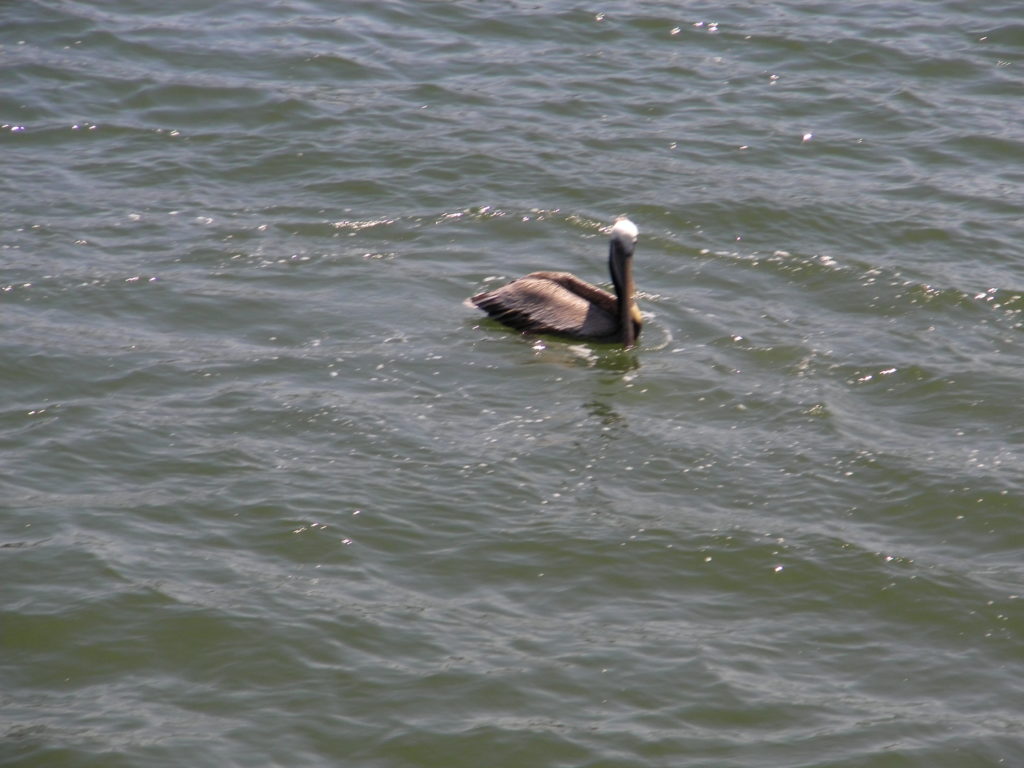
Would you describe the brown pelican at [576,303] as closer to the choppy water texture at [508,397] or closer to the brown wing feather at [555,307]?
the brown wing feather at [555,307]

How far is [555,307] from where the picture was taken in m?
10.5

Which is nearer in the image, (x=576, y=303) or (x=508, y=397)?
(x=508, y=397)

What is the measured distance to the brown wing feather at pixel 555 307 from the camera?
10.5 metres

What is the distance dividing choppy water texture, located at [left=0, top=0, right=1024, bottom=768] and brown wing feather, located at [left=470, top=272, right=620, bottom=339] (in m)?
0.16

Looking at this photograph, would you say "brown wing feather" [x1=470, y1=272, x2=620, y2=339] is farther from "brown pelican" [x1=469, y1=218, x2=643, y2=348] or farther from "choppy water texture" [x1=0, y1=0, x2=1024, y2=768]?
"choppy water texture" [x1=0, y1=0, x2=1024, y2=768]

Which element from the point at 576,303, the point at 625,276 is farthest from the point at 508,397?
the point at 625,276

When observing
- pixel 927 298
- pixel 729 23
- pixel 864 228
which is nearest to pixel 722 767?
pixel 927 298

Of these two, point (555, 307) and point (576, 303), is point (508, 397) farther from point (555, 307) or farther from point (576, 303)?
point (576, 303)

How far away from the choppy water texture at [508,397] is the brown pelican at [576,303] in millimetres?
165

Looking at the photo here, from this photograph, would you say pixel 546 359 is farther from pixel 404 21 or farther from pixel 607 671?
pixel 404 21

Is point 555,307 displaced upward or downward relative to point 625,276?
downward

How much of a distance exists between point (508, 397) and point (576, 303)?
127 centimetres

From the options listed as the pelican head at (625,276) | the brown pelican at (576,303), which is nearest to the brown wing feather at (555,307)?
the brown pelican at (576,303)

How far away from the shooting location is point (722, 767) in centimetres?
620
